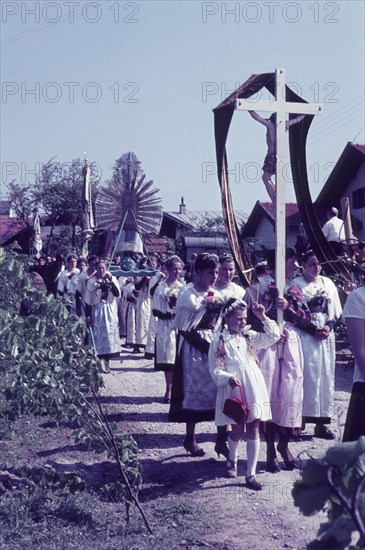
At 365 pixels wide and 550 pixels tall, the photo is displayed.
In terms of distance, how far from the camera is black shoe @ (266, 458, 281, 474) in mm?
6668

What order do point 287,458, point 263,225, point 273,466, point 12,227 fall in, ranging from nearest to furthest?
1. point 273,466
2. point 287,458
3. point 263,225
4. point 12,227

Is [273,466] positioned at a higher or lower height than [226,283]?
lower

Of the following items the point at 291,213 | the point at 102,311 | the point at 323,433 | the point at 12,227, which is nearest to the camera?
the point at 323,433

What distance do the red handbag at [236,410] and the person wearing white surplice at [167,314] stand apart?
3494mm


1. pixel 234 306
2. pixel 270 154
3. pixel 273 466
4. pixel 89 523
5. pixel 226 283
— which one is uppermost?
pixel 270 154

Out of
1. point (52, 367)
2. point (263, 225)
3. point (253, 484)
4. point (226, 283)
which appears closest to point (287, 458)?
point (253, 484)

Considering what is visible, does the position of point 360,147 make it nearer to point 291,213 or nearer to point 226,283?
point 291,213

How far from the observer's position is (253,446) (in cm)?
630

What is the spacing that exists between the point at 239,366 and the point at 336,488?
4333 millimetres

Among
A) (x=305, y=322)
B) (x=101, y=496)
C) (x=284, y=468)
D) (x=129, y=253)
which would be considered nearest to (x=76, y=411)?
(x=101, y=496)

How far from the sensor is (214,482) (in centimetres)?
645

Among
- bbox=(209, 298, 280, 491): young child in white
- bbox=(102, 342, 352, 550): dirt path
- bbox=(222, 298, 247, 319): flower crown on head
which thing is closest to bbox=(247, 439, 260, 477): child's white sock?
bbox=(209, 298, 280, 491): young child in white

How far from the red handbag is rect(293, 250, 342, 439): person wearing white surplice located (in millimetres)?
1380

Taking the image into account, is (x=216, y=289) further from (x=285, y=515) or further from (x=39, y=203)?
(x=39, y=203)
